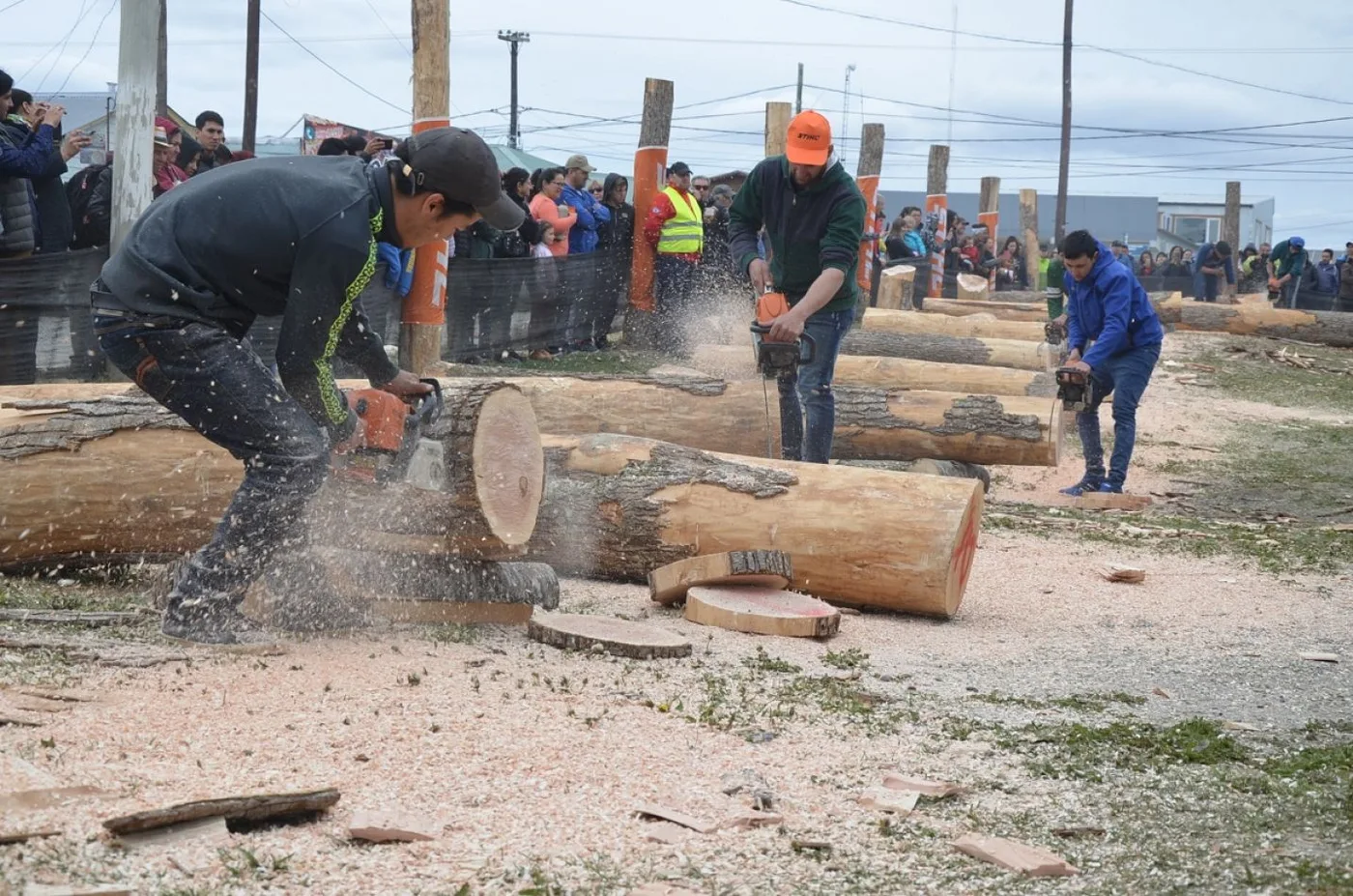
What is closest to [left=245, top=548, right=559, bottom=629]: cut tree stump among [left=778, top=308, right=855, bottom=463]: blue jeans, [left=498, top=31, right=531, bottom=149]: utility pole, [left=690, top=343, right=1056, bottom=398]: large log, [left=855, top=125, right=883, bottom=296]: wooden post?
[left=778, top=308, right=855, bottom=463]: blue jeans

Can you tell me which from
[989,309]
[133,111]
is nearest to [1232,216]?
[989,309]

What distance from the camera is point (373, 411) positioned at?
430 centimetres

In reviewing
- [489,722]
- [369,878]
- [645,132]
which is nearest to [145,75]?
[489,722]

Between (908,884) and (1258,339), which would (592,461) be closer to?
(908,884)

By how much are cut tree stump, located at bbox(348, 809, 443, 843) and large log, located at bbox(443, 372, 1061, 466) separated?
4.32m

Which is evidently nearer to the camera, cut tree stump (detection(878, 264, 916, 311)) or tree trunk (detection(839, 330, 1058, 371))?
tree trunk (detection(839, 330, 1058, 371))

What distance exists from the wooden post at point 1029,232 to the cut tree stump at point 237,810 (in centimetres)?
2853

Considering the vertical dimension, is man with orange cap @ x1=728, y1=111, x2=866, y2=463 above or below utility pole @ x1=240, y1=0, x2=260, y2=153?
below

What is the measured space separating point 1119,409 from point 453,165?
6.54m

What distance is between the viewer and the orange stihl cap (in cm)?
692

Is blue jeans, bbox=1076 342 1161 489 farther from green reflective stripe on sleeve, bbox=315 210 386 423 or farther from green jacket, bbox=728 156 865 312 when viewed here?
green reflective stripe on sleeve, bbox=315 210 386 423

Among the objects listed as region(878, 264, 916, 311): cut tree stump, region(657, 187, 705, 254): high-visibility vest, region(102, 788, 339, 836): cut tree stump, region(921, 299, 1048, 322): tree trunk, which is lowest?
region(102, 788, 339, 836): cut tree stump

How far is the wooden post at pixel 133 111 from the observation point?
7.94 metres

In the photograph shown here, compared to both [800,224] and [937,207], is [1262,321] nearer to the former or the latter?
[937,207]
